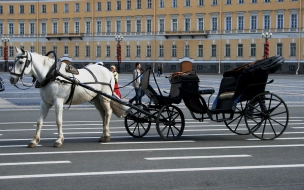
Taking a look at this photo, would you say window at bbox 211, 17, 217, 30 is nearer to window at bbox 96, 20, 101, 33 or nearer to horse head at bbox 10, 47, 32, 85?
window at bbox 96, 20, 101, 33

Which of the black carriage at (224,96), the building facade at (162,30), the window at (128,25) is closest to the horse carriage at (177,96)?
the black carriage at (224,96)

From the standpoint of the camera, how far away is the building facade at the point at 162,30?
7331 cm

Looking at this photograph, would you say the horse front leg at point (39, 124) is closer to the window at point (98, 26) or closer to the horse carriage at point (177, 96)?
the horse carriage at point (177, 96)

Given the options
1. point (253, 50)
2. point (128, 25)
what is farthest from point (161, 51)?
point (253, 50)

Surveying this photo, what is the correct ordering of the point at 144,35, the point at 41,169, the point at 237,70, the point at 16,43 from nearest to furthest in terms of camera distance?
the point at 41,169
the point at 237,70
the point at 144,35
the point at 16,43

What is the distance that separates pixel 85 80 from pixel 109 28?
7207 cm

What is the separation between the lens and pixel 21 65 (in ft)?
38.0

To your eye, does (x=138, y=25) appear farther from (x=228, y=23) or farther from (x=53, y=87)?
(x=53, y=87)

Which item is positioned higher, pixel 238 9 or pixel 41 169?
pixel 238 9

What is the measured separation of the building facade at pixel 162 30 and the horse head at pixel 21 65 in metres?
61.9

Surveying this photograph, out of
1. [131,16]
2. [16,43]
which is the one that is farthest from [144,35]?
[16,43]

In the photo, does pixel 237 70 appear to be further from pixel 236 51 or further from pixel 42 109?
pixel 236 51

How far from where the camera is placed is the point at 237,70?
1295 centimetres

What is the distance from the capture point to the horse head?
11492 millimetres
